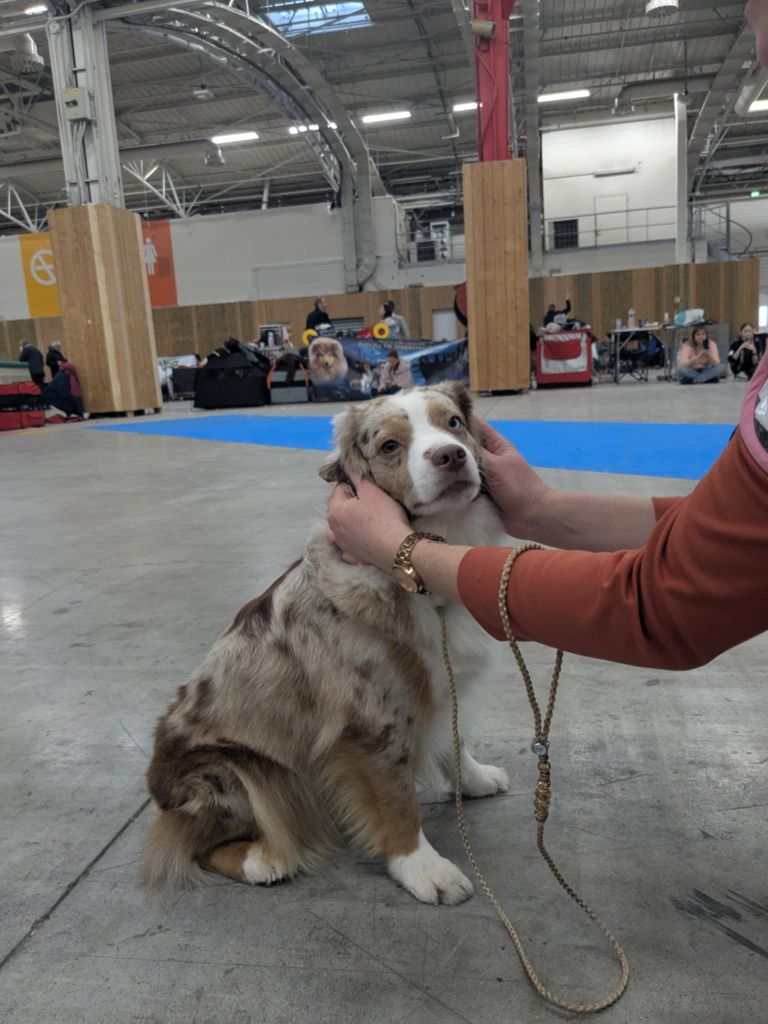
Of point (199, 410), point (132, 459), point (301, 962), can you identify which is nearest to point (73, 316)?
point (199, 410)

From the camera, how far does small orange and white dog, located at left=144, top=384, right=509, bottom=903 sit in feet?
4.41

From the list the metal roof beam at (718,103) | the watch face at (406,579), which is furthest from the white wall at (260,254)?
the watch face at (406,579)

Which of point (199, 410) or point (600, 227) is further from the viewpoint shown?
point (600, 227)

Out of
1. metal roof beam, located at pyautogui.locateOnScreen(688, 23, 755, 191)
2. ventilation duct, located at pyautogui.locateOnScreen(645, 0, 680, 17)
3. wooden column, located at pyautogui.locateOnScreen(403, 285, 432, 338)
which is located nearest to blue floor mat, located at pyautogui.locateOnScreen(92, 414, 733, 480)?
ventilation duct, located at pyautogui.locateOnScreen(645, 0, 680, 17)

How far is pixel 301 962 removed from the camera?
44.6 inches

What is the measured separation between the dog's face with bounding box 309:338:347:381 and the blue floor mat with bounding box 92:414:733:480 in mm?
3247

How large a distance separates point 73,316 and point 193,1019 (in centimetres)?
1351

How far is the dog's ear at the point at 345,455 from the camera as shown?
1.52 m

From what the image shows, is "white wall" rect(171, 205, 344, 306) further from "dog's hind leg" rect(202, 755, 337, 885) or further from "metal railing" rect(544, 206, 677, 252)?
"dog's hind leg" rect(202, 755, 337, 885)

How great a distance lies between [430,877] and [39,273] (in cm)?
2543

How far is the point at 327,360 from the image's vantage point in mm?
13594

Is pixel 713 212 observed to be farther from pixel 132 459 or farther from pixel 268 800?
pixel 268 800

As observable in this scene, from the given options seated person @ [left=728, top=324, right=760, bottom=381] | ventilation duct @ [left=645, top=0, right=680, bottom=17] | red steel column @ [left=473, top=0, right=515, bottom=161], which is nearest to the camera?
red steel column @ [left=473, top=0, right=515, bottom=161]

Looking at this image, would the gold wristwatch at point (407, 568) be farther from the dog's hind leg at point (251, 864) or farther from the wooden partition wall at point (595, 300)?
the wooden partition wall at point (595, 300)
